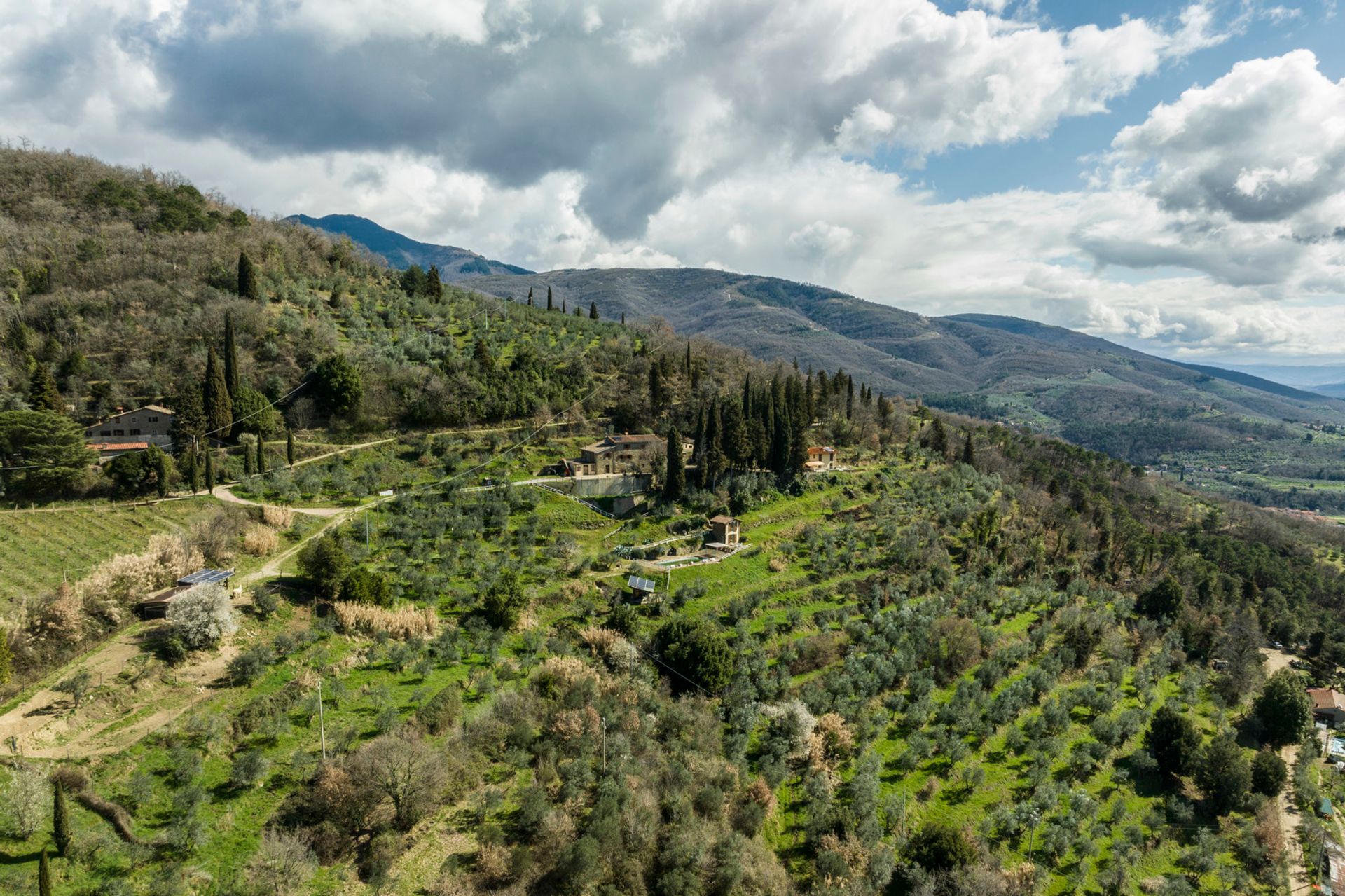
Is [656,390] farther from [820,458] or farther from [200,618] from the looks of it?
[200,618]

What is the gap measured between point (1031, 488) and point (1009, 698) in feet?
157

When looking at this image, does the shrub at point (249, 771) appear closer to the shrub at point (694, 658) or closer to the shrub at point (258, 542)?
the shrub at point (258, 542)

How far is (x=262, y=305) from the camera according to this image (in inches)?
2267

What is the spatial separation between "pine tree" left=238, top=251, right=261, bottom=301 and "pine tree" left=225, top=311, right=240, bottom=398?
11875 mm

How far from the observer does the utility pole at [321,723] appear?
23.7 m

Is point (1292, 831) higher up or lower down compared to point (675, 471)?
lower down

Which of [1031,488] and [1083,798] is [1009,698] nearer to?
[1083,798]

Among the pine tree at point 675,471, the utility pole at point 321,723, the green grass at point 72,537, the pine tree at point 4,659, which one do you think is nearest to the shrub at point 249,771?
the utility pole at point 321,723

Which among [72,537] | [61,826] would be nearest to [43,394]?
[72,537]

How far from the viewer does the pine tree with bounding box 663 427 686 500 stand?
51.9m

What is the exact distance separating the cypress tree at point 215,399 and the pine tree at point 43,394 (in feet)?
27.2

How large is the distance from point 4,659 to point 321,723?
35.4 feet

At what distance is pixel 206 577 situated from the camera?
98.7 ft

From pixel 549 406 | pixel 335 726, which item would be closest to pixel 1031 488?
pixel 549 406
